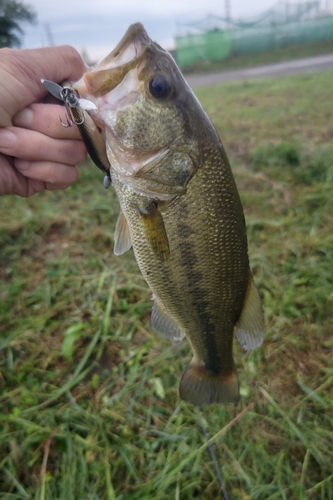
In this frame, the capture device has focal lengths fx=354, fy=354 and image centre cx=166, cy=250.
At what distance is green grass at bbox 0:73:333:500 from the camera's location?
71.1 inches

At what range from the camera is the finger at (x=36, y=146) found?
136cm

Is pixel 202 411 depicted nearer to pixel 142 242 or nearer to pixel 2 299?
pixel 142 242

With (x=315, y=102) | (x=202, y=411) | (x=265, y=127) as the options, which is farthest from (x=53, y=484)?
(x=315, y=102)

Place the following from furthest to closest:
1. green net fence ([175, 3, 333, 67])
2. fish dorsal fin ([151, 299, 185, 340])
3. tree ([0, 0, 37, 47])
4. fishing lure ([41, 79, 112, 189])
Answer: green net fence ([175, 3, 333, 67]) < tree ([0, 0, 37, 47]) < fish dorsal fin ([151, 299, 185, 340]) < fishing lure ([41, 79, 112, 189])

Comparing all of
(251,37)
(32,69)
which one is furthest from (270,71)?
(32,69)

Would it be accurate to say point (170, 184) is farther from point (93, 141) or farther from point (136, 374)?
point (136, 374)

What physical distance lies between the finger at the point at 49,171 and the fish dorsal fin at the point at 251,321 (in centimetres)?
87

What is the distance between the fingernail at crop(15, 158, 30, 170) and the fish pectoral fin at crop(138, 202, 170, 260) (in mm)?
625

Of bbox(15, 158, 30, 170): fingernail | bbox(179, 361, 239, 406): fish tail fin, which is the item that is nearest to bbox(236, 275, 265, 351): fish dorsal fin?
bbox(179, 361, 239, 406): fish tail fin

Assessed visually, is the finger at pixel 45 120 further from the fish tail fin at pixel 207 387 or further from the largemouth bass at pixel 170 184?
the fish tail fin at pixel 207 387

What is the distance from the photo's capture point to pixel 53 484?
70.2 inches

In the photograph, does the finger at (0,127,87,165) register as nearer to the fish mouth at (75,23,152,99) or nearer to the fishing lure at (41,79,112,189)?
the fishing lure at (41,79,112,189)

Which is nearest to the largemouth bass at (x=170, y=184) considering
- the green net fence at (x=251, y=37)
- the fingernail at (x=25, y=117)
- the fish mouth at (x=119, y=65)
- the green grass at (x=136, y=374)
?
the fish mouth at (x=119, y=65)

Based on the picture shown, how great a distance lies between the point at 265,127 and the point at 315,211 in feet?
10.5
